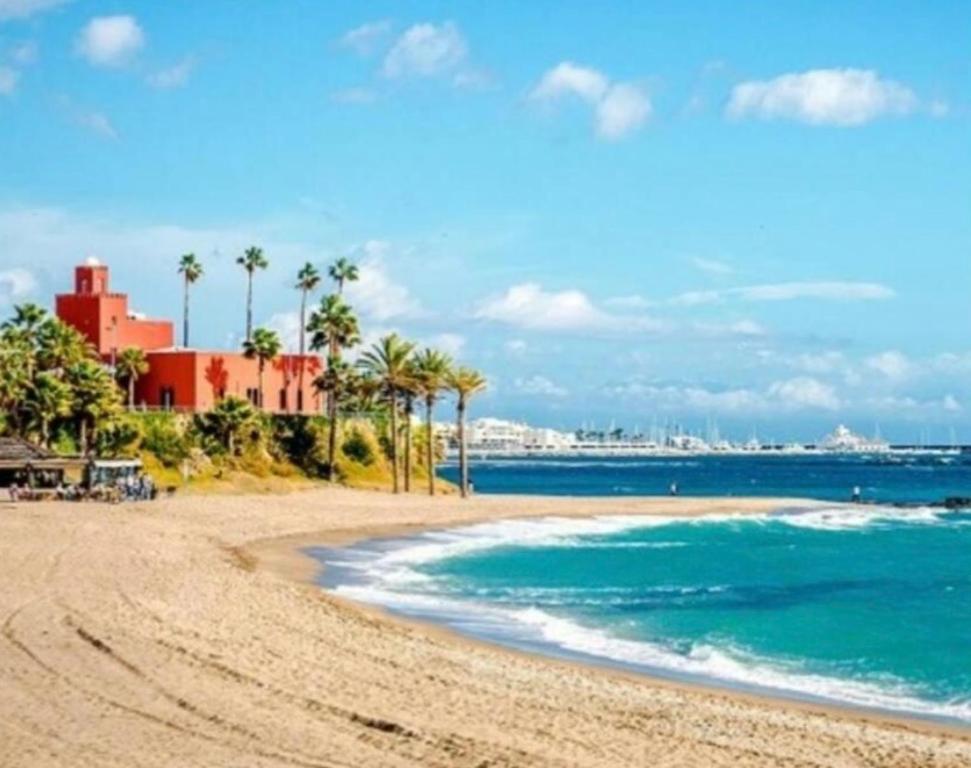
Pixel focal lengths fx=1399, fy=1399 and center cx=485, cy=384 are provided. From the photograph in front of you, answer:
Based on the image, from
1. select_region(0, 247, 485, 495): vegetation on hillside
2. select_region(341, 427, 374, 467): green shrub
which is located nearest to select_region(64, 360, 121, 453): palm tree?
select_region(0, 247, 485, 495): vegetation on hillside

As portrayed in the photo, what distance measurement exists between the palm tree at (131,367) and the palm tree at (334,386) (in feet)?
31.4

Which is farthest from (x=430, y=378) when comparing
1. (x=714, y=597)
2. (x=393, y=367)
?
(x=714, y=597)

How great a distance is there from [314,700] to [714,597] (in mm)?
20411

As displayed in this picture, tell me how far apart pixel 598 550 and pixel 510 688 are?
1220 inches

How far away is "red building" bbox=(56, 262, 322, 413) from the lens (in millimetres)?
73188

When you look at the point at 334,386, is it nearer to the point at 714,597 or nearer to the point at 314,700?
the point at 714,597

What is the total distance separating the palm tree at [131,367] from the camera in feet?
236

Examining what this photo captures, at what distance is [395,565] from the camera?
40250 millimetres

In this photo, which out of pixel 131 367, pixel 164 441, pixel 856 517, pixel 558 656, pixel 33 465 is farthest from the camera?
pixel 856 517

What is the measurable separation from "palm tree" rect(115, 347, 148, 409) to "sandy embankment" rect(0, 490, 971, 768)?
140ft

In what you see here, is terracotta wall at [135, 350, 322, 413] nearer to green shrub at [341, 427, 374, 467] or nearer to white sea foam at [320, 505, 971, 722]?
green shrub at [341, 427, 374, 467]

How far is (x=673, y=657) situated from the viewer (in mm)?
24656

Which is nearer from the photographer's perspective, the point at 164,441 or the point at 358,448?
the point at 164,441

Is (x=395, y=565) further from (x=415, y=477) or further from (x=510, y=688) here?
(x=415, y=477)
